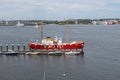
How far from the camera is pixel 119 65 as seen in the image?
2391 inches

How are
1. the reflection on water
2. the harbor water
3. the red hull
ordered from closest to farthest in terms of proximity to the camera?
the harbor water, the reflection on water, the red hull

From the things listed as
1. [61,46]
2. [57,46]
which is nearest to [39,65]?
[57,46]

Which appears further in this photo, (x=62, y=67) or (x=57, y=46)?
(x=57, y=46)

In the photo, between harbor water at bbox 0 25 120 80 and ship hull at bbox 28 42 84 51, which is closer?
harbor water at bbox 0 25 120 80

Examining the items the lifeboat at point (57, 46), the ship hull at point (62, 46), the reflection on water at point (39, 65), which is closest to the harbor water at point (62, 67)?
the reflection on water at point (39, 65)

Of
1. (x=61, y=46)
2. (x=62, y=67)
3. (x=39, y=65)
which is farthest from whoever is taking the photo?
(x=61, y=46)

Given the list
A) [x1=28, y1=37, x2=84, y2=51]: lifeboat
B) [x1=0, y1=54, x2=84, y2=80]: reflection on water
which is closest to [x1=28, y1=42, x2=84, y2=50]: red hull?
[x1=28, y1=37, x2=84, y2=51]: lifeboat

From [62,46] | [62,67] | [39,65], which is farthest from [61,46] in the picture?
[62,67]

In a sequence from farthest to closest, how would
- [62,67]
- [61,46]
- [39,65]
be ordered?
[61,46], [39,65], [62,67]

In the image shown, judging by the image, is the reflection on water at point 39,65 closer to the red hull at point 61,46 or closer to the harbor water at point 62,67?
the harbor water at point 62,67

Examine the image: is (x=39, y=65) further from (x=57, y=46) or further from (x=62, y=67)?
(x=57, y=46)

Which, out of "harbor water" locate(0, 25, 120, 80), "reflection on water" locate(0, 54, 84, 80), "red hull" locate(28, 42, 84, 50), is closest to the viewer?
"harbor water" locate(0, 25, 120, 80)

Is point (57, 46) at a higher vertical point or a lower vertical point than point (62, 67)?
higher

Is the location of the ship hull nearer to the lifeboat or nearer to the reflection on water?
the lifeboat
